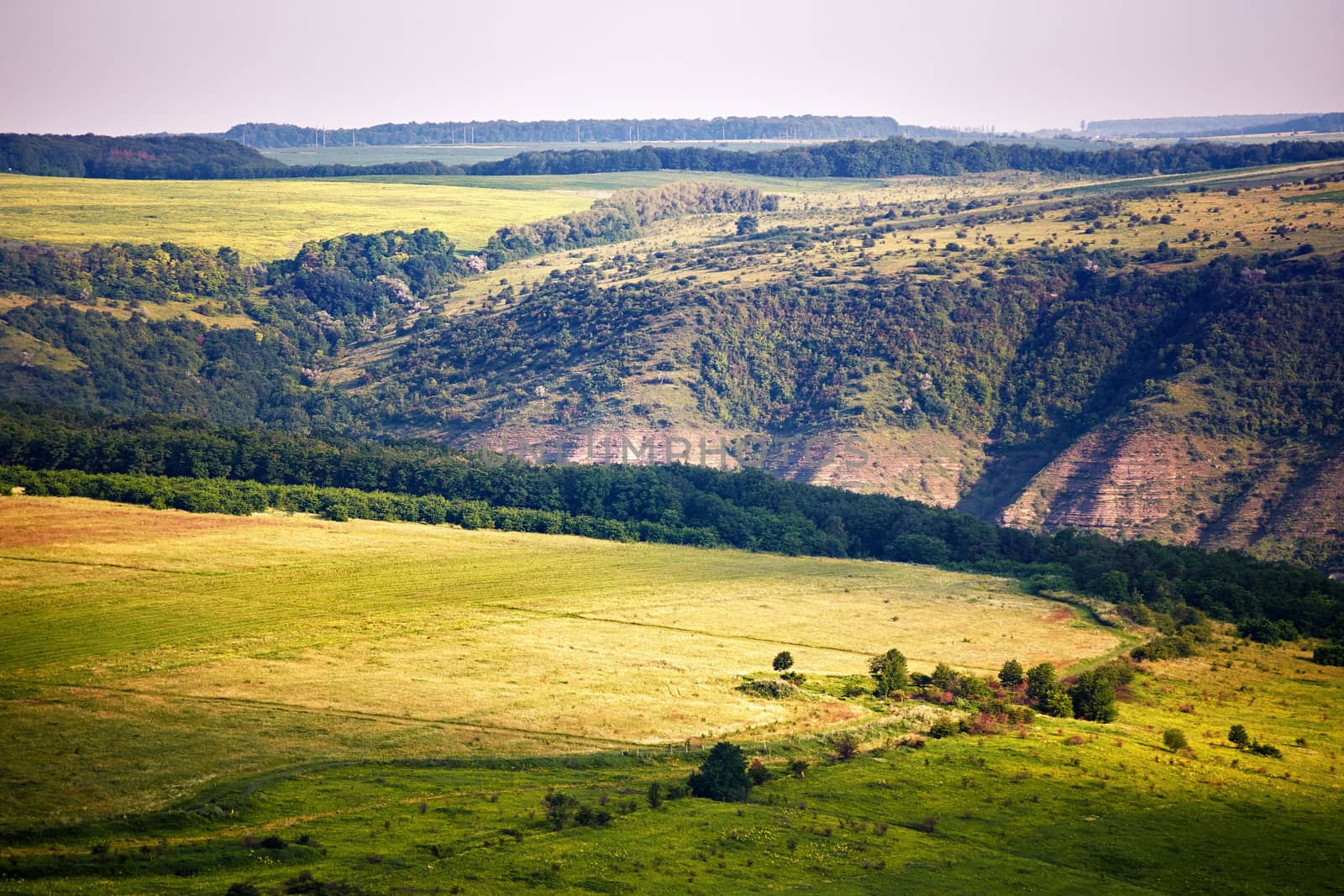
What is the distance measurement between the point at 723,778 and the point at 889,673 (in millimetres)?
25882

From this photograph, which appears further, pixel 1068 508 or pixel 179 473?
pixel 1068 508

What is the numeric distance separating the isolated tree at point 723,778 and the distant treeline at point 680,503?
6187 cm

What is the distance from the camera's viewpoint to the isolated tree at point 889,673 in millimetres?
87000

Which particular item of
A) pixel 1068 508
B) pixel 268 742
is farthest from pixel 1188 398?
pixel 268 742

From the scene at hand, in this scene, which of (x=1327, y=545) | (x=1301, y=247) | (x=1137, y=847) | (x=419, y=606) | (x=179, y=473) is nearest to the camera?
(x=1137, y=847)

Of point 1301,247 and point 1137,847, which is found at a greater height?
point 1301,247

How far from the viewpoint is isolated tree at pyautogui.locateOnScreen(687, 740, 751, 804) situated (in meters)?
64.8

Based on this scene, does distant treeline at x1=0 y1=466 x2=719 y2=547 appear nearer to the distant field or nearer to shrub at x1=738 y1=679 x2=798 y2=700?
the distant field

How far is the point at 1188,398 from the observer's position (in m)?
181

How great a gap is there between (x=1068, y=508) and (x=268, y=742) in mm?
122137

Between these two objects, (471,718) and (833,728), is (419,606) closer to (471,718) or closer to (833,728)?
Answer: (471,718)

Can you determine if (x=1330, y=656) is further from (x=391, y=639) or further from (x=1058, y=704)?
(x=391, y=639)

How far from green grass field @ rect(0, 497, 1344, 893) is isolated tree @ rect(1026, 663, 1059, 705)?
479 centimetres

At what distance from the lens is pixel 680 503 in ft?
479
